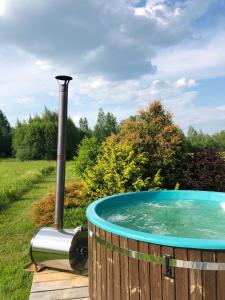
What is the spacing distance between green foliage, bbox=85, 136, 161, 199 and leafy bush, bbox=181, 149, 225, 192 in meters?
0.88

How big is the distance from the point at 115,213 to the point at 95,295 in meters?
1.60

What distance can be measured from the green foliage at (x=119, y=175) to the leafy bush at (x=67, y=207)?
387 millimetres

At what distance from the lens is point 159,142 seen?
820 centimetres

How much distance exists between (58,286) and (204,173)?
16.9 feet

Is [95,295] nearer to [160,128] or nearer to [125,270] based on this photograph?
[125,270]

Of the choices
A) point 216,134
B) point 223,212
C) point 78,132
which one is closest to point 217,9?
point 223,212

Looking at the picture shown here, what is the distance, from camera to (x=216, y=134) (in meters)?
39.3

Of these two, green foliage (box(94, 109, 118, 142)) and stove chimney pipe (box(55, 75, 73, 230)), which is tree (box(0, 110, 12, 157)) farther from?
stove chimney pipe (box(55, 75, 73, 230))

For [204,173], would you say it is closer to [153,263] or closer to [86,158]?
[86,158]

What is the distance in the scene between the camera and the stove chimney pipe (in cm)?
498

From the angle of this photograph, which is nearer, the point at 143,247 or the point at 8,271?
the point at 143,247

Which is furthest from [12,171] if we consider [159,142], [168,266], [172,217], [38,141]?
[168,266]

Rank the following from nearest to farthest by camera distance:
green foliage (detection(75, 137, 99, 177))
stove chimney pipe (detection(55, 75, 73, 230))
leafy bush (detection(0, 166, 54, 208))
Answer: stove chimney pipe (detection(55, 75, 73, 230))
leafy bush (detection(0, 166, 54, 208))
green foliage (detection(75, 137, 99, 177))

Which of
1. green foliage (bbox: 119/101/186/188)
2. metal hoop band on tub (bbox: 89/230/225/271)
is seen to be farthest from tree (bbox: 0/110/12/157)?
metal hoop band on tub (bbox: 89/230/225/271)
